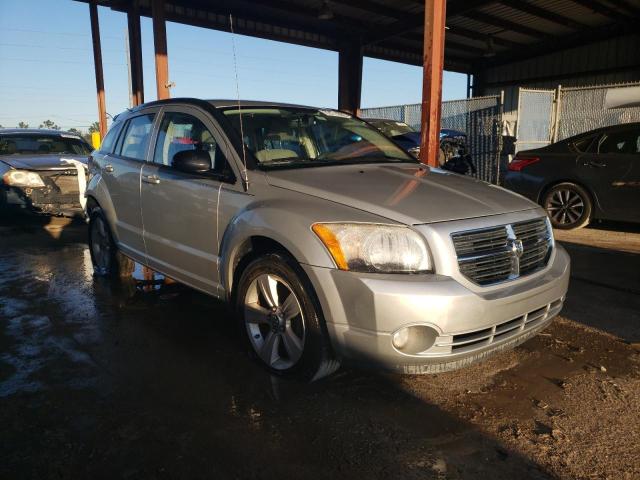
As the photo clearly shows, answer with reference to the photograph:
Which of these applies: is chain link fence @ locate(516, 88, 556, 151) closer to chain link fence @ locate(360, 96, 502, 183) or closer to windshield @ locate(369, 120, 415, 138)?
chain link fence @ locate(360, 96, 502, 183)

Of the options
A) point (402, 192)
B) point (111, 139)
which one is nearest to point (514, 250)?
point (402, 192)

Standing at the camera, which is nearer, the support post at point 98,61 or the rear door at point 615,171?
the rear door at point 615,171

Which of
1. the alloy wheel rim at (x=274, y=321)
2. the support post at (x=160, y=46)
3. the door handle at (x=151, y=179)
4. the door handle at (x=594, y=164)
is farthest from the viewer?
the support post at (x=160, y=46)

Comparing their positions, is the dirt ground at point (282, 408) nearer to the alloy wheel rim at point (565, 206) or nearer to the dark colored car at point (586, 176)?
the dark colored car at point (586, 176)

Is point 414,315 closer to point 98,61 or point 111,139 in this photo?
point 111,139

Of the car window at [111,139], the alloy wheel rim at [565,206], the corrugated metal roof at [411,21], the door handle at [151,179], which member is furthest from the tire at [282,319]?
the corrugated metal roof at [411,21]

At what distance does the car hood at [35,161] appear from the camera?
7.68 metres

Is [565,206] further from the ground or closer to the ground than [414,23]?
closer to the ground

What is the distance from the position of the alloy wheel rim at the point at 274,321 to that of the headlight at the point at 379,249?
398mm

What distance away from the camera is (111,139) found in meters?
4.95

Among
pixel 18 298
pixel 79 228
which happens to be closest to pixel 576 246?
pixel 18 298

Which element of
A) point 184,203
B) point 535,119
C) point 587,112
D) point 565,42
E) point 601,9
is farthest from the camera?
point 565,42

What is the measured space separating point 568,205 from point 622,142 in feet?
3.45

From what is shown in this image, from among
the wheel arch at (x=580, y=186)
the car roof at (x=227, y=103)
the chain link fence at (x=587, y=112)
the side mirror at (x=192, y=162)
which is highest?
the chain link fence at (x=587, y=112)
